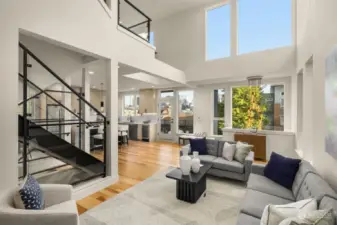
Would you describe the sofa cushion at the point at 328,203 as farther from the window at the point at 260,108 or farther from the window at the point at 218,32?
the window at the point at 218,32

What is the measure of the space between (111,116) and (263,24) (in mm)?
5297

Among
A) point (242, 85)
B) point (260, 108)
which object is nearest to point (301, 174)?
point (260, 108)

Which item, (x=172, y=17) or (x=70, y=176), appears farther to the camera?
(x=172, y=17)

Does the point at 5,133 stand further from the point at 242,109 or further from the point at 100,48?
the point at 242,109

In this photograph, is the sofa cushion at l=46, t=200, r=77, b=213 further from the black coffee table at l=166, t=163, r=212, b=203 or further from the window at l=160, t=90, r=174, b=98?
the window at l=160, t=90, r=174, b=98

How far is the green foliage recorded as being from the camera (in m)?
6.34

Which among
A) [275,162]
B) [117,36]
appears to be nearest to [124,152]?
[117,36]

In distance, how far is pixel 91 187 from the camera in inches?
129

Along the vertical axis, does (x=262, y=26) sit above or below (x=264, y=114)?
above

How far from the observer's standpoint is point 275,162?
114 inches

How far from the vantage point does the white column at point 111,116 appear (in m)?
3.73

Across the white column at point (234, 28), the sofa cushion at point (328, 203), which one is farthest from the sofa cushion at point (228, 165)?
the white column at point (234, 28)

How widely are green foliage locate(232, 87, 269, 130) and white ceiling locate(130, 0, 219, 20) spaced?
3372 millimetres

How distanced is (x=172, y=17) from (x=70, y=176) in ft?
22.3
